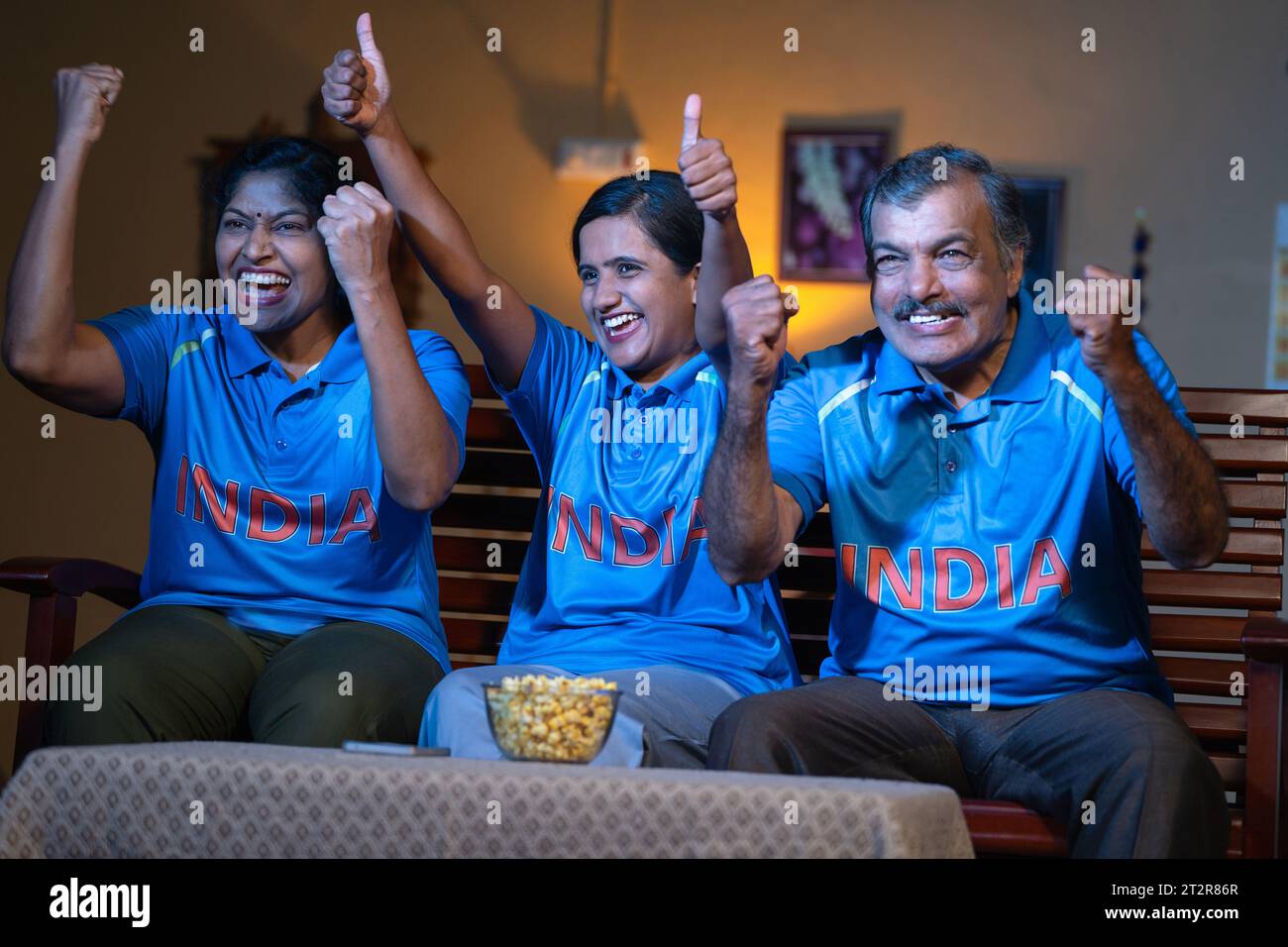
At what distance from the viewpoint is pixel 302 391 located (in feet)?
7.30

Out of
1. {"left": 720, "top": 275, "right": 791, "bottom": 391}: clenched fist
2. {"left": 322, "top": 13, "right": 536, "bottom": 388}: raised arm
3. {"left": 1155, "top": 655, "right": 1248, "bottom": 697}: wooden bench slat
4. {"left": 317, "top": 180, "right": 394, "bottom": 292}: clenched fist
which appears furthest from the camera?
{"left": 1155, "top": 655, "right": 1248, "bottom": 697}: wooden bench slat

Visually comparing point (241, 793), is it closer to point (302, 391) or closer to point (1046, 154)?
point (302, 391)

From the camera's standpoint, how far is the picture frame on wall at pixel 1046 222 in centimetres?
448

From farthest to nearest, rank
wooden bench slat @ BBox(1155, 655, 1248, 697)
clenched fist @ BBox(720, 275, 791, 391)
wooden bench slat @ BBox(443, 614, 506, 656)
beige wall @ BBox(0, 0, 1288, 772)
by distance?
1. beige wall @ BBox(0, 0, 1288, 772)
2. wooden bench slat @ BBox(443, 614, 506, 656)
3. wooden bench slat @ BBox(1155, 655, 1248, 697)
4. clenched fist @ BBox(720, 275, 791, 391)

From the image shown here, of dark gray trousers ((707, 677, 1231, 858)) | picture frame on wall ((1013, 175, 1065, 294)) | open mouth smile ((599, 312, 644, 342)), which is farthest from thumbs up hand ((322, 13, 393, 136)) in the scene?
picture frame on wall ((1013, 175, 1065, 294))

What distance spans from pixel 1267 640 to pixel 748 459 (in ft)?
2.33

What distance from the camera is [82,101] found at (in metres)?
2.08

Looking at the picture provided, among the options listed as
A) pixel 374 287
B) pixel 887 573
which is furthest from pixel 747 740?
pixel 374 287

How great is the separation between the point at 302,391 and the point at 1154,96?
→ 3.32 m

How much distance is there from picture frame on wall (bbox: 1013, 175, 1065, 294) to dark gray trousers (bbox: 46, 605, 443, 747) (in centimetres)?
303

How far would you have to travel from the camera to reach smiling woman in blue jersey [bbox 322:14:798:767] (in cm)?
204

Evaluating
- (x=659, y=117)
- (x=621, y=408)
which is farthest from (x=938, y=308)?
(x=659, y=117)

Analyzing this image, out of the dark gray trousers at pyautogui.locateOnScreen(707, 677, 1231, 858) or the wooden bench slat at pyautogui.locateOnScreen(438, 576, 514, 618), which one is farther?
the wooden bench slat at pyautogui.locateOnScreen(438, 576, 514, 618)

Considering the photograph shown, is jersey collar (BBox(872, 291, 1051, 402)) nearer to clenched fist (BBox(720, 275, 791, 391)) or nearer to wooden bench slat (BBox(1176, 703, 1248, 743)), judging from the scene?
clenched fist (BBox(720, 275, 791, 391))
